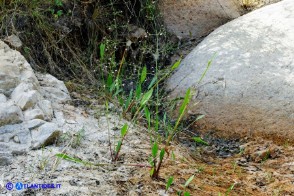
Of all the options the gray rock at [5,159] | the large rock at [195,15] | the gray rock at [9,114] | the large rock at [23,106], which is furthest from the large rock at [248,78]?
the gray rock at [5,159]

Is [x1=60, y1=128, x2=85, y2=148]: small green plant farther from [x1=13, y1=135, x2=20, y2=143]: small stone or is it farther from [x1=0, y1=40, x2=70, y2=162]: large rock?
[x1=13, y1=135, x2=20, y2=143]: small stone

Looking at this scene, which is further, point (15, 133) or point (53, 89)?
point (53, 89)

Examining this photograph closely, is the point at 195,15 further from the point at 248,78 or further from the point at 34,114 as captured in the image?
the point at 34,114

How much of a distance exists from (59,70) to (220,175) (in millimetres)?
1387

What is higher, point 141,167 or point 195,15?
point 195,15

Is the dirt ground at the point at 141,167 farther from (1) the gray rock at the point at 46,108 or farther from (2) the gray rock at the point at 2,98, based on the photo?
(2) the gray rock at the point at 2,98

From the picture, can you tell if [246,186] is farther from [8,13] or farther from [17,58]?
[8,13]

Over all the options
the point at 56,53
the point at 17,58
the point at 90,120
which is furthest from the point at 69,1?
the point at 90,120

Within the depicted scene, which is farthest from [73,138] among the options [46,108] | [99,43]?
[99,43]

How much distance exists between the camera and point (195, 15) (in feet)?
14.2

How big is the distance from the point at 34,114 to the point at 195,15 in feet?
7.15

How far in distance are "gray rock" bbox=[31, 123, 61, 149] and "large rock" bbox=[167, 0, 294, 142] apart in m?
1.11

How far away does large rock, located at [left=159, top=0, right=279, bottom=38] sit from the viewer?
4.23 meters

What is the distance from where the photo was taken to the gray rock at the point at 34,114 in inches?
100
